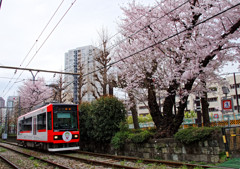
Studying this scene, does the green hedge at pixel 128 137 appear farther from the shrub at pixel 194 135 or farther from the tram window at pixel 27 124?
the tram window at pixel 27 124

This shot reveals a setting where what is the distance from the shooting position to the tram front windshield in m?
13.7

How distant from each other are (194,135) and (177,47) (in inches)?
168

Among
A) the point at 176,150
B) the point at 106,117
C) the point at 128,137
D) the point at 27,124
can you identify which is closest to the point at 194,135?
the point at 176,150

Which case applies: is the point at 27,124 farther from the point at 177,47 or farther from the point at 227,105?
the point at 227,105

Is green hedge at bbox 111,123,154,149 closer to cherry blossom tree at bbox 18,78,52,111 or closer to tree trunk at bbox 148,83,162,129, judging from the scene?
tree trunk at bbox 148,83,162,129

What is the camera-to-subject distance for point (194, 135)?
8.80 m

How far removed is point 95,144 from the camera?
15.6 metres

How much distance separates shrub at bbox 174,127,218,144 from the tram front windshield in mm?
7248

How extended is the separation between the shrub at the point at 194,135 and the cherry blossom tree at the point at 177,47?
5.78 feet

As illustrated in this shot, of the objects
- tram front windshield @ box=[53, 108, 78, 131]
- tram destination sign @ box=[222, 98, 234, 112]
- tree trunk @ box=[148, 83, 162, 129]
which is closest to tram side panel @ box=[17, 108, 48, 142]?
tram front windshield @ box=[53, 108, 78, 131]

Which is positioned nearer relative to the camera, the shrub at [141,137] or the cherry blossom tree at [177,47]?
the cherry blossom tree at [177,47]

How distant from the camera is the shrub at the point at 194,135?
27.9 ft

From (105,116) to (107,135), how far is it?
3.82 feet

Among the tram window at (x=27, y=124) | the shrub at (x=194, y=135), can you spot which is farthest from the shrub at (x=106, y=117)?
the tram window at (x=27, y=124)
